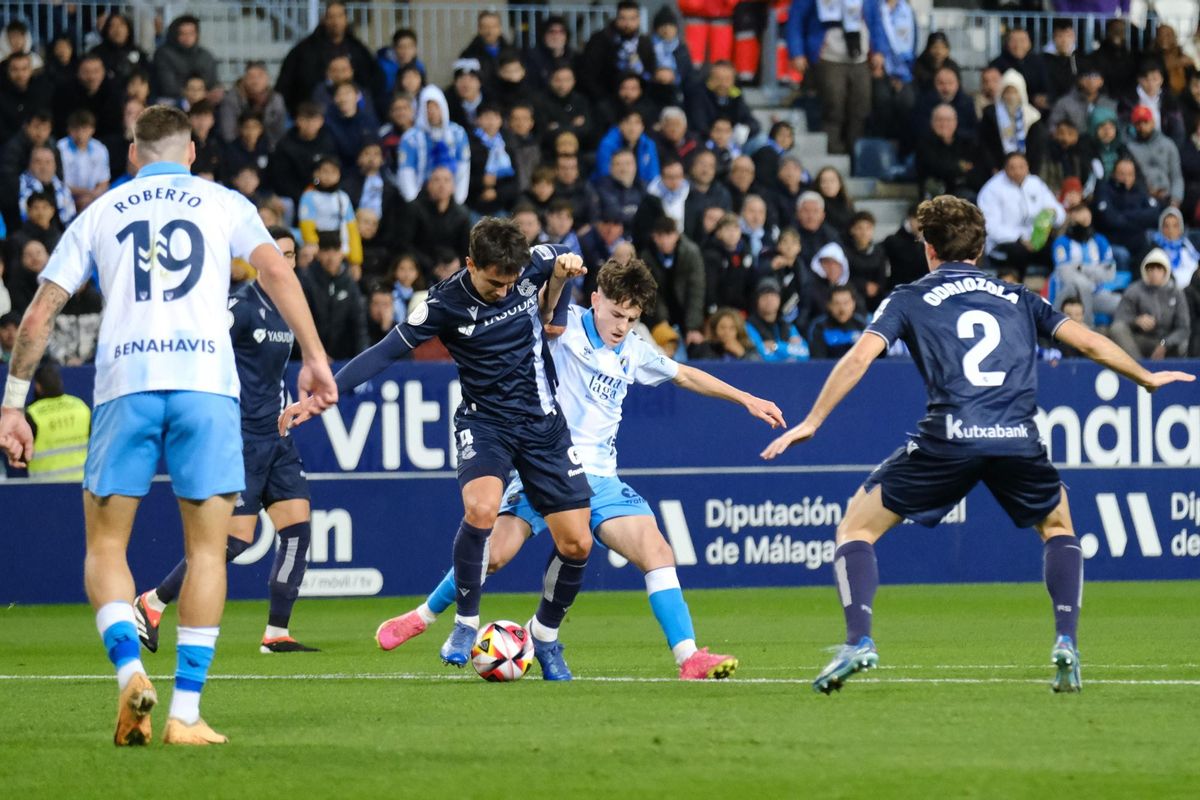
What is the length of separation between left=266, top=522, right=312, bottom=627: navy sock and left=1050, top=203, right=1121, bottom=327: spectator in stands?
31.6 feet

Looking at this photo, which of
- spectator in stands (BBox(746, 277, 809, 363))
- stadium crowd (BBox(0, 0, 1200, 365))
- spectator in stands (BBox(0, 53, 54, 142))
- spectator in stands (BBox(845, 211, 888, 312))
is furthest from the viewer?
spectator in stands (BBox(845, 211, 888, 312))

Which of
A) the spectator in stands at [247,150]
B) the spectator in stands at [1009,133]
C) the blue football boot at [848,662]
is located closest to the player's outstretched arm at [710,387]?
the blue football boot at [848,662]

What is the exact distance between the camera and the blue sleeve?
8445 millimetres

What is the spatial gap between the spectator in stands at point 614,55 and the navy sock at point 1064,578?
13062 mm

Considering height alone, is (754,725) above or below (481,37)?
below

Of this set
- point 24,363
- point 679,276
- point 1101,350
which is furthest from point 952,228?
point 679,276

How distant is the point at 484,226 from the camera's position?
9711 millimetres

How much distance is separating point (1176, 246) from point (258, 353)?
39.3ft

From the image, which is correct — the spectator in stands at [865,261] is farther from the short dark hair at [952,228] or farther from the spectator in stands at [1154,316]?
the short dark hair at [952,228]

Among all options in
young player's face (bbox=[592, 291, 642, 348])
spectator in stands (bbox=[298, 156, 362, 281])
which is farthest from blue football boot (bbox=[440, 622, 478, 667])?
spectator in stands (bbox=[298, 156, 362, 281])

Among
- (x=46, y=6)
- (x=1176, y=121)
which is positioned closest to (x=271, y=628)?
(x=46, y=6)

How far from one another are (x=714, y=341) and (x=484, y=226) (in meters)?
8.36

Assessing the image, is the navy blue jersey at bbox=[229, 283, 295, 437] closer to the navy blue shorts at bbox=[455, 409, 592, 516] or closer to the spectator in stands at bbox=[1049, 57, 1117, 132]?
the navy blue shorts at bbox=[455, 409, 592, 516]

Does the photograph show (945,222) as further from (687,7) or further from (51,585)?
(687,7)
